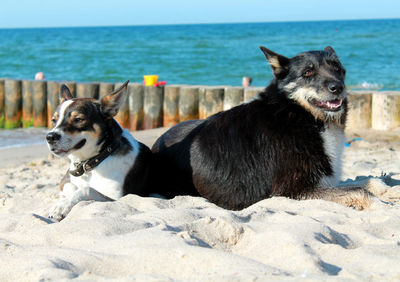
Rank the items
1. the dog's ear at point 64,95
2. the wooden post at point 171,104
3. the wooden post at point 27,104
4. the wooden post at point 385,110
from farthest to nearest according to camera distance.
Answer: the wooden post at point 27,104
the wooden post at point 171,104
the wooden post at point 385,110
the dog's ear at point 64,95

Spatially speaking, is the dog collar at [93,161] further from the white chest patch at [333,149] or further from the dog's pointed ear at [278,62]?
the white chest patch at [333,149]

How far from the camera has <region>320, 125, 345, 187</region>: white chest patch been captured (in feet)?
16.5

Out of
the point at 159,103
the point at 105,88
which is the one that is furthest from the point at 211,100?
the point at 105,88

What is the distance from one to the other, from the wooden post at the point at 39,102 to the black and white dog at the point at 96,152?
8.54 meters

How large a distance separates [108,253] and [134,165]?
218cm

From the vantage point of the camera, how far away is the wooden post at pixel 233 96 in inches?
428

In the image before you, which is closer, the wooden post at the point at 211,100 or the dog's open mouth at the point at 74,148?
the dog's open mouth at the point at 74,148

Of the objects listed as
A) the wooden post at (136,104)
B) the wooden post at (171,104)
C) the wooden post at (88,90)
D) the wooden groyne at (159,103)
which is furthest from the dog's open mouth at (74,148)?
the wooden post at (88,90)

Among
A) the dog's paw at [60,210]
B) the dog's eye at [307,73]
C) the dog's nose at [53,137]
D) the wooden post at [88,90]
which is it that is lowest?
the dog's paw at [60,210]

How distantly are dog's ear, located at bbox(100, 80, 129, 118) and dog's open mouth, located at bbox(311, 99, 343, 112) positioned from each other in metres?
1.91

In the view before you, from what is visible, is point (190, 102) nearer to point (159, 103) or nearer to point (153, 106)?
point (159, 103)

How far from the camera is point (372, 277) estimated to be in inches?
114

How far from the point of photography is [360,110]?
966 centimetres

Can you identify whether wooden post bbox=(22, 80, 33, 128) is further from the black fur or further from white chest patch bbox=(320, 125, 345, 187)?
white chest patch bbox=(320, 125, 345, 187)
